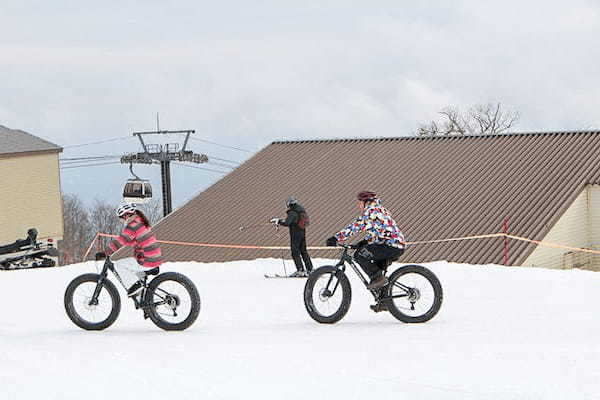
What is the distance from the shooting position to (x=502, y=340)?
36.4 feet

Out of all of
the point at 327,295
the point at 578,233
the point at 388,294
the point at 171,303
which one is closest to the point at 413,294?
the point at 388,294

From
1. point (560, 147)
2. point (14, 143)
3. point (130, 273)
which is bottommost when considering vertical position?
point (130, 273)

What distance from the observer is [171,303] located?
1210 cm

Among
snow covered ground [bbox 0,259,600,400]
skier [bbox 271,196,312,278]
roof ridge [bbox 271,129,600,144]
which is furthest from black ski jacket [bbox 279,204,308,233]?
roof ridge [bbox 271,129,600,144]

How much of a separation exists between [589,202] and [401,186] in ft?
Result: 23.2

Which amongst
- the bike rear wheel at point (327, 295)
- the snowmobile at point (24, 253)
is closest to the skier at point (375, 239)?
the bike rear wheel at point (327, 295)

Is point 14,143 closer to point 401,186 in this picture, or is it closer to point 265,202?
point 265,202

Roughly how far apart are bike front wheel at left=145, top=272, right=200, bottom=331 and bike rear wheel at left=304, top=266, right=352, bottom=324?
165cm

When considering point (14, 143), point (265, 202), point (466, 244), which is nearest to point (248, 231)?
point (265, 202)

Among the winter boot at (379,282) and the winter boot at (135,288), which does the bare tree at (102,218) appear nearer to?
the winter boot at (135,288)

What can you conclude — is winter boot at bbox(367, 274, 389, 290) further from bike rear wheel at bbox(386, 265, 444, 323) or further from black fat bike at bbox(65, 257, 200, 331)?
black fat bike at bbox(65, 257, 200, 331)

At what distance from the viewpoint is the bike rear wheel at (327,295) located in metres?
12.6

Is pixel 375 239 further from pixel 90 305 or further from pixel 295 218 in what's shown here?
pixel 295 218

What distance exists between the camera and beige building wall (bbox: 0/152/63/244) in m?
51.0
